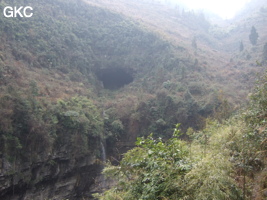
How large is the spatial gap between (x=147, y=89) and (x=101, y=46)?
12.4 meters

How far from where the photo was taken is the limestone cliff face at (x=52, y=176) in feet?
43.2

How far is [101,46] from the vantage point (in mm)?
35781

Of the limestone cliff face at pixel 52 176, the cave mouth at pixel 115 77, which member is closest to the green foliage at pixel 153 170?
the limestone cliff face at pixel 52 176

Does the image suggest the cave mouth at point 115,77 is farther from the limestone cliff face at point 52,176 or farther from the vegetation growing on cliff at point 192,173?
the vegetation growing on cliff at point 192,173

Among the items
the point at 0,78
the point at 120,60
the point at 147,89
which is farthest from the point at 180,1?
the point at 0,78

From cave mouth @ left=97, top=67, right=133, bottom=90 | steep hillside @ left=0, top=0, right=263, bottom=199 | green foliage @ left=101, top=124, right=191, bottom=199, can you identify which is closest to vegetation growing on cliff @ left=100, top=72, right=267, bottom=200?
green foliage @ left=101, top=124, right=191, bottom=199

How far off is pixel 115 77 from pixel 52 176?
20870 mm

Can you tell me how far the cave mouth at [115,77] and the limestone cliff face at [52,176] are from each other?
51.2 feet

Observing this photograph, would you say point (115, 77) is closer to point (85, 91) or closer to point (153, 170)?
point (85, 91)

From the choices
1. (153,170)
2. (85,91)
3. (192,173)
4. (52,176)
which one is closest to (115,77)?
(85,91)

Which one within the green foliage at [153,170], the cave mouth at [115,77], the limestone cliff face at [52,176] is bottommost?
the limestone cliff face at [52,176]

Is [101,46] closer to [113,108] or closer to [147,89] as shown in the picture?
[147,89]

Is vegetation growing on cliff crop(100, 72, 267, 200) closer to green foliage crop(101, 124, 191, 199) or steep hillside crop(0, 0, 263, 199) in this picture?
green foliage crop(101, 124, 191, 199)

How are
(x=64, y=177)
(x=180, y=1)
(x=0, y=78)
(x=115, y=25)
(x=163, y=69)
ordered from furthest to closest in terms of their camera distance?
1. (x=180, y=1)
2. (x=115, y=25)
3. (x=163, y=69)
4. (x=64, y=177)
5. (x=0, y=78)
